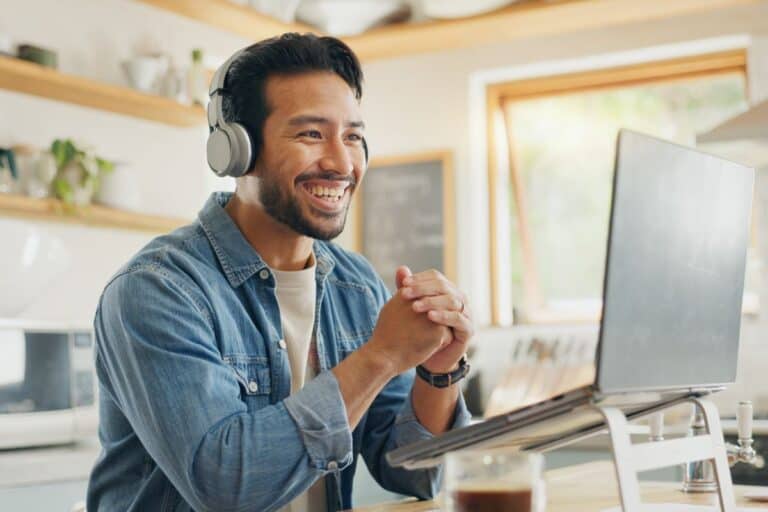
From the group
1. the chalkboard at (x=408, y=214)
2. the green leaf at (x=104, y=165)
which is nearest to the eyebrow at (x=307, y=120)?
the green leaf at (x=104, y=165)

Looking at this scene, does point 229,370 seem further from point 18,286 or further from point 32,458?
point 18,286

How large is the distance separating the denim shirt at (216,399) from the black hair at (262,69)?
14 cm

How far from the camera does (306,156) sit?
1760 mm

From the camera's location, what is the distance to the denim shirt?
4.64 ft

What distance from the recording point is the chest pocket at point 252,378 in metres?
1.61

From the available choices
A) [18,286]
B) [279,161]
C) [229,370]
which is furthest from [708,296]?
[18,286]

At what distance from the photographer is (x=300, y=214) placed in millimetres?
1762

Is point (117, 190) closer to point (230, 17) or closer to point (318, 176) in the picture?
point (230, 17)

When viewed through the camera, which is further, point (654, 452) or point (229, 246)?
point (229, 246)

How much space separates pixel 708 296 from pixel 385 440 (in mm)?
718

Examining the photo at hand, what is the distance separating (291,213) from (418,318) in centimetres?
37

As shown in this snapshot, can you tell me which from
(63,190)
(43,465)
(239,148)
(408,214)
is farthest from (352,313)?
(408,214)

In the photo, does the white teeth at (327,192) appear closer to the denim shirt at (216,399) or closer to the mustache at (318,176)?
the mustache at (318,176)

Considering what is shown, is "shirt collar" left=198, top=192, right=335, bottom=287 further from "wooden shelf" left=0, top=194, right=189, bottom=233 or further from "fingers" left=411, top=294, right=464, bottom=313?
"wooden shelf" left=0, top=194, right=189, bottom=233
